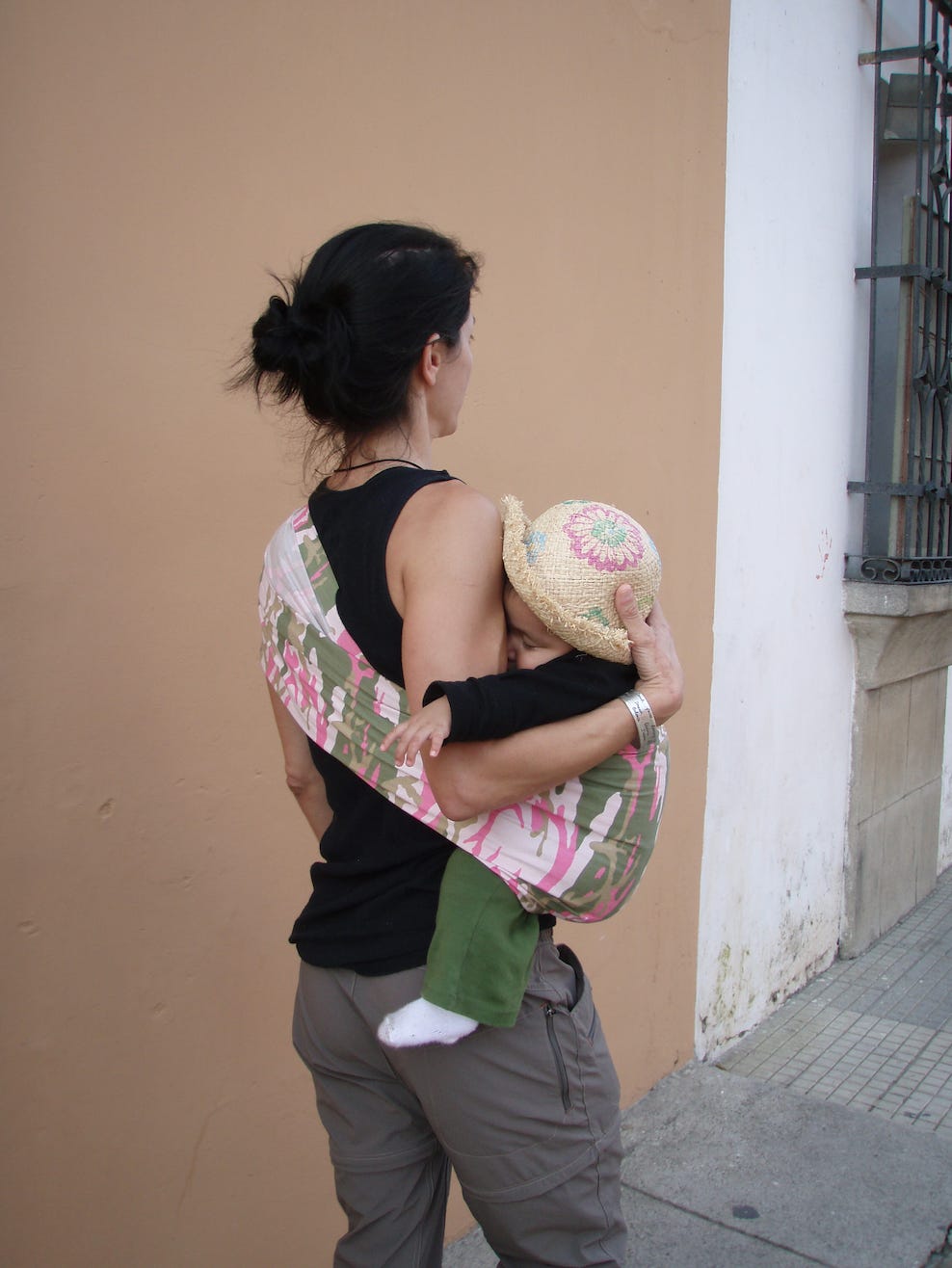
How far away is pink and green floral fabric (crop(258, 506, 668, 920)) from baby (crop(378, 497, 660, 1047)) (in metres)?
0.04

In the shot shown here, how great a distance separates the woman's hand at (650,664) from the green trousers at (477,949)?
11.9 inches

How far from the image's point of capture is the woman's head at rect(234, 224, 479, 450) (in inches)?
56.1

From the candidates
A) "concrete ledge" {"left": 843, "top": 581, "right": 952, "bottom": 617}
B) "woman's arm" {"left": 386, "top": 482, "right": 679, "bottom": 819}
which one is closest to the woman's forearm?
"woman's arm" {"left": 386, "top": 482, "right": 679, "bottom": 819}

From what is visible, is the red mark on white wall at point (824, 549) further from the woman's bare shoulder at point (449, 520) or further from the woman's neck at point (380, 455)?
the woman's bare shoulder at point (449, 520)

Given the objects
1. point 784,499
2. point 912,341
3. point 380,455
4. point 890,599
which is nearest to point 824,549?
point 890,599

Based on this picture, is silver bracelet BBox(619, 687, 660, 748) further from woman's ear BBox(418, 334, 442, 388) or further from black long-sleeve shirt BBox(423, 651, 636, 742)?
woman's ear BBox(418, 334, 442, 388)

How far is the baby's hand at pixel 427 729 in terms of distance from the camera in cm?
121

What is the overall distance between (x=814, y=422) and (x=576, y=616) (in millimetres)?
3223

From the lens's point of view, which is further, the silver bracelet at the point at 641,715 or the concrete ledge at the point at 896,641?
the concrete ledge at the point at 896,641

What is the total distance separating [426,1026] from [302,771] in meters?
0.52

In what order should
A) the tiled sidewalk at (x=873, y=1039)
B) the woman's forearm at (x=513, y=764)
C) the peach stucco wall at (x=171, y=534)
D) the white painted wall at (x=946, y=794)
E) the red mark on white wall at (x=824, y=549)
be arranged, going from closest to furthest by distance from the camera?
1. the woman's forearm at (x=513, y=764)
2. the peach stucco wall at (x=171, y=534)
3. the tiled sidewalk at (x=873, y=1039)
4. the red mark on white wall at (x=824, y=549)
5. the white painted wall at (x=946, y=794)

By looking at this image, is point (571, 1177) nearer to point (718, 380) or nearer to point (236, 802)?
point (236, 802)

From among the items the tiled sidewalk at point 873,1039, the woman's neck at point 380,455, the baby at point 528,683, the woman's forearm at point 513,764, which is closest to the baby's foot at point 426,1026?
the baby at point 528,683

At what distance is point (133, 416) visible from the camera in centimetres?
201
